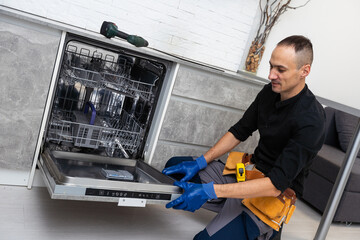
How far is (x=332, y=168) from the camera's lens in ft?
9.68

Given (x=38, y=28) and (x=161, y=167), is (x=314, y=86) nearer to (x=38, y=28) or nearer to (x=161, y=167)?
(x=161, y=167)

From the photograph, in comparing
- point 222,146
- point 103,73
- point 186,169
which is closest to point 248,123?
point 222,146

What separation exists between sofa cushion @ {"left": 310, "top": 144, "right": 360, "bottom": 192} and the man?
926mm

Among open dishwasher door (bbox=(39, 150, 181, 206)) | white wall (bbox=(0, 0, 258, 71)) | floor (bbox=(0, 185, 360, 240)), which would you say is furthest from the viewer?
white wall (bbox=(0, 0, 258, 71))

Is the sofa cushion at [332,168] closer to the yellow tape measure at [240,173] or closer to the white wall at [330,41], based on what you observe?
the white wall at [330,41]

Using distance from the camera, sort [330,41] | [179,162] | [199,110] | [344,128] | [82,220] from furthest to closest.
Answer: [330,41]
[344,128]
[199,110]
[179,162]
[82,220]

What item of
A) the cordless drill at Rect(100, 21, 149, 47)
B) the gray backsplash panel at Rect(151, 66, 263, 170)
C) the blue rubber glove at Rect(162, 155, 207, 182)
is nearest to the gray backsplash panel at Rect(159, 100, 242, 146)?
the gray backsplash panel at Rect(151, 66, 263, 170)

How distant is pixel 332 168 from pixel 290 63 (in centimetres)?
134

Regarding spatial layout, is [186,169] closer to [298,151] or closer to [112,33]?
[298,151]

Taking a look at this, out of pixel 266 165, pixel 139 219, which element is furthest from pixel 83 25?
pixel 266 165

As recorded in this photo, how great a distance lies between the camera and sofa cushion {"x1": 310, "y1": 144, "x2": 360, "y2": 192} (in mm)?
2840

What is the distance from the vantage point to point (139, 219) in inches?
87.0

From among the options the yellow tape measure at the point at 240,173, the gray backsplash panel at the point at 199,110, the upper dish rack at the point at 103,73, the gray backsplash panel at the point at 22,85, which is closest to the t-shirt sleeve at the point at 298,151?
the yellow tape measure at the point at 240,173

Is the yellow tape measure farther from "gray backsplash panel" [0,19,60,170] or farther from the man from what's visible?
"gray backsplash panel" [0,19,60,170]
